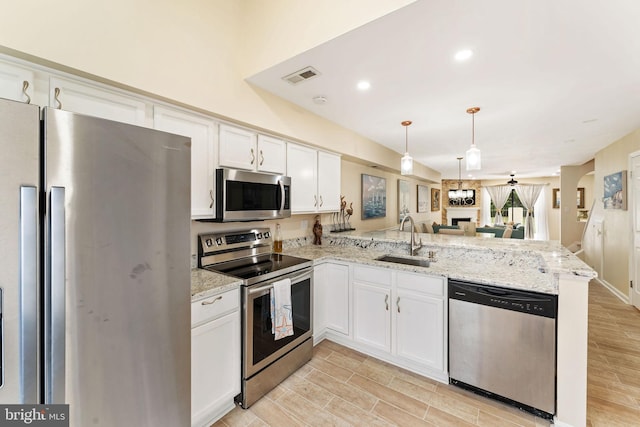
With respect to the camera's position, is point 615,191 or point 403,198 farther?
point 403,198

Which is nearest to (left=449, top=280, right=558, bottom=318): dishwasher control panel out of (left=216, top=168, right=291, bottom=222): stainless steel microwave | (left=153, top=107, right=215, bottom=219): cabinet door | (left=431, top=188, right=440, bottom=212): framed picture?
(left=216, top=168, right=291, bottom=222): stainless steel microwave

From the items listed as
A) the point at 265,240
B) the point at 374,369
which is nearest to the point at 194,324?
the point at 265,240

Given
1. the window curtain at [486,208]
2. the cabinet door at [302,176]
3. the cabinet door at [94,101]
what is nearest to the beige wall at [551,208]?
the window curtain at [486,208]

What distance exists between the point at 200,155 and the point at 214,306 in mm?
1094

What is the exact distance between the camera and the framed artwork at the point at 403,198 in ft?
19.2

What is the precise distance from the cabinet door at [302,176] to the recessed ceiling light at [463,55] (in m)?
1.62

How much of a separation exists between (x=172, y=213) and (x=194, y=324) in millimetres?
719

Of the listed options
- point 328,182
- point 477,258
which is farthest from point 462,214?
point 328,182

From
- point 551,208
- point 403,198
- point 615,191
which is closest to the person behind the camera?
point 615,191

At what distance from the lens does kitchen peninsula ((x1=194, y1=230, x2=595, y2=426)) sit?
163cm

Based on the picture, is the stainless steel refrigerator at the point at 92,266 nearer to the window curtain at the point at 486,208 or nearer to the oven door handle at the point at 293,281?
the oven door handle at the point at 293,281

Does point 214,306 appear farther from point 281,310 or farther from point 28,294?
point 28,294

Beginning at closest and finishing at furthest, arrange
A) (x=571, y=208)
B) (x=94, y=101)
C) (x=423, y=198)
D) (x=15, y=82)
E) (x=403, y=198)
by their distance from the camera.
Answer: (x=15, y=82) < (x=94, y=101) < (x=403, y=198) < (x=571, y=208) < (x=423, y=198)

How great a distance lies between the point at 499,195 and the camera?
379 inches
